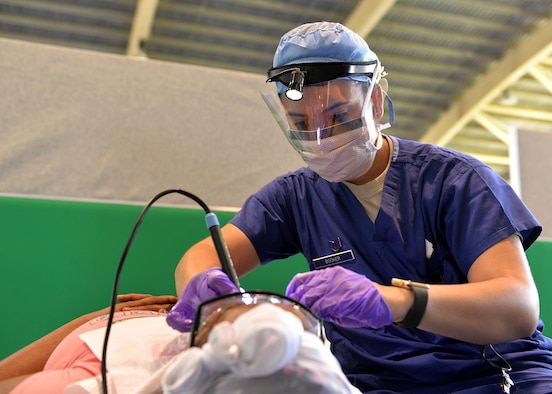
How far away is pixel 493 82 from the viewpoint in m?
7.02

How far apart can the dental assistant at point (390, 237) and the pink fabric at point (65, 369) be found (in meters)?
0.16

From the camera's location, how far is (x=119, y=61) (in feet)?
8.13

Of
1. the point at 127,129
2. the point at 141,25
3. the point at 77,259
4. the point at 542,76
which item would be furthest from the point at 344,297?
the point at 542,76

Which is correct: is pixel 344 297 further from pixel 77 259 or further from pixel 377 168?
pixel 77 259

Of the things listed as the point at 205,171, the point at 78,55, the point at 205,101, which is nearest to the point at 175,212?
the point at 205,171

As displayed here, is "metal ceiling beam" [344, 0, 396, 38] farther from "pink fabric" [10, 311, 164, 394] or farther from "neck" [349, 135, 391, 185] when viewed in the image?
"pink fabric" [10, 311, 164, 394]

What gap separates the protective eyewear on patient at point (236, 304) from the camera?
1.03m

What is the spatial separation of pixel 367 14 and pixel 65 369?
4.91 meters

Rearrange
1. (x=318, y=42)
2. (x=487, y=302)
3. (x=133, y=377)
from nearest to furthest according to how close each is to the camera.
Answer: (x=133, y=377) < (x=487, y=302) < (x=318, y=42)

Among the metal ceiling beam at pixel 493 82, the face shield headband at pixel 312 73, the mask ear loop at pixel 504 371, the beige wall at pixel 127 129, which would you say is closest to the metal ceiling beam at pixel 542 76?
the metal ceiling beam at pixel 493 82

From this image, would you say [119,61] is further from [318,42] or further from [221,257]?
[221,257]

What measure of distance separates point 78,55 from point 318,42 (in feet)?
3.53

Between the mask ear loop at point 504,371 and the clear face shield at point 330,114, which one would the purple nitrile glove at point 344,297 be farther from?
the clear face shield at point 330,114

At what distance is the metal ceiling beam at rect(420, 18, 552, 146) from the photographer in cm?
643
